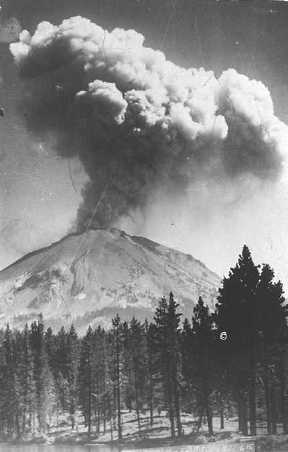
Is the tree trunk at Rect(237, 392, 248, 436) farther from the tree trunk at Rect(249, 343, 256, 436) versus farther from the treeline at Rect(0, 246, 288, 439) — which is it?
the tree trunk at Rect(249, 343, 256, 436)

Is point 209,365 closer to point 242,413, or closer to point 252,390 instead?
point 242,413

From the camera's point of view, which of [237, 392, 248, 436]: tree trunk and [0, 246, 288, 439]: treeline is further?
[237, 392, 248, 436]: tree trunk

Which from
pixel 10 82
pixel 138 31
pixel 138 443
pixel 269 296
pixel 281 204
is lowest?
pixel 138 443

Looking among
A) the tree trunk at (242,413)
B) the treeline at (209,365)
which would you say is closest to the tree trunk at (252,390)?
the treeline at (209,365)

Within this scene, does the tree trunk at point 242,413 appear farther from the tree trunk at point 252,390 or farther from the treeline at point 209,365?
the tree trunk at point 252,390

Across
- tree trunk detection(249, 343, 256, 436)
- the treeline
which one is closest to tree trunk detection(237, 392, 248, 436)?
the treeline

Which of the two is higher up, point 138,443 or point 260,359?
point 260,359

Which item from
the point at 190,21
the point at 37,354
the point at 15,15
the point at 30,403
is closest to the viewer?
the point at 15,15

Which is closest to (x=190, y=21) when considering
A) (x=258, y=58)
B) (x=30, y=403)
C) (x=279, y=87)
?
(x=258, y=58)

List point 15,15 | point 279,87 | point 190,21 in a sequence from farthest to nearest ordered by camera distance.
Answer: point 279,87 → point 190,21 → point 15,15

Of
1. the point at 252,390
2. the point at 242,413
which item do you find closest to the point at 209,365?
the point at 242,413

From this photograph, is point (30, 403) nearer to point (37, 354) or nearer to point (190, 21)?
point (37, 354)
